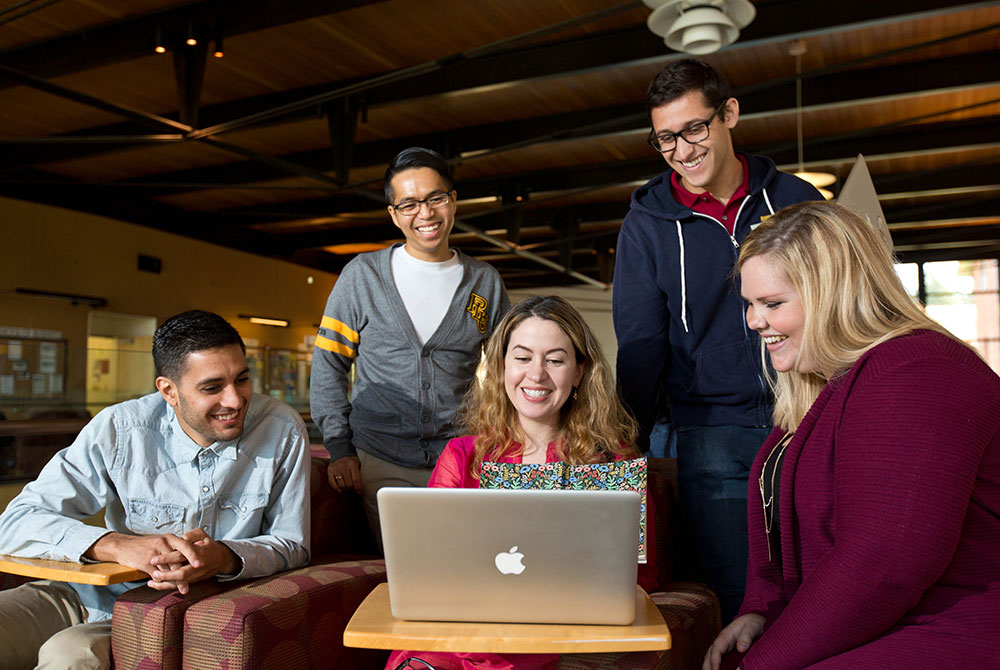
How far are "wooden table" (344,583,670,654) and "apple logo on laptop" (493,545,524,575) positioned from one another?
0.31ft

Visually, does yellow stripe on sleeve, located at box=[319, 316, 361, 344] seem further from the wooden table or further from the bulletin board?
the bulletin board

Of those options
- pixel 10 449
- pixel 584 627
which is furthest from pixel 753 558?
pixel 10 449

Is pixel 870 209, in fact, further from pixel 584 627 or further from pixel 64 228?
pixel 64 228

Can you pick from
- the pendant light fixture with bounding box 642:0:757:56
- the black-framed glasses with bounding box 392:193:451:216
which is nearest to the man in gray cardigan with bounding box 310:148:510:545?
the black-framed glasses with bounding box 392:193:451:216

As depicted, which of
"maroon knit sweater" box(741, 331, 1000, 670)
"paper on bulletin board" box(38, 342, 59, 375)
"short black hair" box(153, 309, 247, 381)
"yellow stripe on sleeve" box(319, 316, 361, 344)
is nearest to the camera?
"maroon knit sweater" box(741, 331, 1000, 670)

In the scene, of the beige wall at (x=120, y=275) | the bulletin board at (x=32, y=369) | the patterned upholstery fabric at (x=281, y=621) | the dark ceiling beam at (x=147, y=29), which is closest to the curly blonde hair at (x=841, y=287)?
the patterned upholstery fabric at (x=281, y=621)

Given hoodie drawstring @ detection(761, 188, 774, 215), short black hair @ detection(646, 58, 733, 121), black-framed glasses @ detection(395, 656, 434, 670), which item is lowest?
black-framed glasses @ detection(395, 656, 434, 670)

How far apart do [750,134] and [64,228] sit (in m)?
7.56

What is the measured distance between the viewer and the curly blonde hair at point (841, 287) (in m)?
1.38

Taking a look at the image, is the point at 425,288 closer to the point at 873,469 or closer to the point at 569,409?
the point at 569,409

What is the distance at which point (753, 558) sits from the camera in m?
1.69

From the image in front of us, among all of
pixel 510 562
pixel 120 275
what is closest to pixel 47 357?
pixel 120 275

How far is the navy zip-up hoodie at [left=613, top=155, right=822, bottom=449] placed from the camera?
7.18 ft

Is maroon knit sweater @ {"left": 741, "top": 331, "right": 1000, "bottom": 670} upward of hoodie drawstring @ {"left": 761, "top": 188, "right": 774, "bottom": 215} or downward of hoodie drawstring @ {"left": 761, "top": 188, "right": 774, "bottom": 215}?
downward
